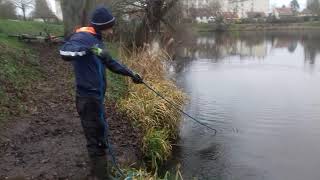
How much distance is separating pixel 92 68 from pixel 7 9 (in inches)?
1389

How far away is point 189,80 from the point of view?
77.3 ft

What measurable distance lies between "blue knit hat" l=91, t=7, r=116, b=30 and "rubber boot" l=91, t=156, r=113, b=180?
5.83ft

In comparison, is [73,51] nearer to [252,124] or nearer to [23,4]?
[252,124]

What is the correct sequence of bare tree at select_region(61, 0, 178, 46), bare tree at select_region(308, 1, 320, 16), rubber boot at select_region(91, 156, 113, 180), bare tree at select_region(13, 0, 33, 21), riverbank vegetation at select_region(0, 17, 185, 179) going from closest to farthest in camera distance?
1. rubber boot at select_region(91, 156, 113, 180)
2. riverbank vegetation at select_region(0, 17, 185, 179)
3. bare tree at select_region(61, 0, 178, 46)
4. bare tree at select_region(13, 0, 33, 21)
5. bare tree at select_region(308, 1, 320, 16)

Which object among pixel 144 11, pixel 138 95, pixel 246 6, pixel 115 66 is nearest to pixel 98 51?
pixel 115 66

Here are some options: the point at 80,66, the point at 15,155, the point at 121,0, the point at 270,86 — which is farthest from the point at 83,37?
the point at 121,0

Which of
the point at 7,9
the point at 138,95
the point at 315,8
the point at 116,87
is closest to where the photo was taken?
the point at 138,95

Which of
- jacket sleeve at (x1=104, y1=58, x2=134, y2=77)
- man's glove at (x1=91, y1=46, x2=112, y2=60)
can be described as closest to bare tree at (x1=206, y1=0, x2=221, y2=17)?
jacket sleeve at (x1=104, y1=58, x2=134, y2=77)

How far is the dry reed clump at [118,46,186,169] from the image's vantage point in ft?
32.6

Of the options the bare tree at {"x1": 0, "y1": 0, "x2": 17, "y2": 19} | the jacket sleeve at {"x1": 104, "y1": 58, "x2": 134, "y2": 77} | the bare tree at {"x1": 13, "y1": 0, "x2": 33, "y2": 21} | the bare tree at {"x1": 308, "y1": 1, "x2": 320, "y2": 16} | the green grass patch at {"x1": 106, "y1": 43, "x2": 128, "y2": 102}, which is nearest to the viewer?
the jacket sleeve at {"x1": 104, "y1": 58, "x2": 134, "y2": 77}

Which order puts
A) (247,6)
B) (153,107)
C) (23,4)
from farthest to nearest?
(247,6)
(23,4)
(153,107)

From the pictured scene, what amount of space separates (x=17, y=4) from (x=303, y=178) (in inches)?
1530

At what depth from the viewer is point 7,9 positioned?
3944 cm

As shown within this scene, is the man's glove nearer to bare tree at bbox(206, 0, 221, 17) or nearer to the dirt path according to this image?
the dirt path
